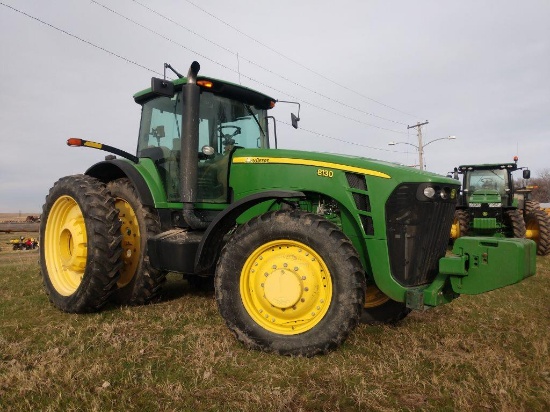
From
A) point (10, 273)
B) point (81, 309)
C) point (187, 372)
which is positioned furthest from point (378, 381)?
point (10, 273)

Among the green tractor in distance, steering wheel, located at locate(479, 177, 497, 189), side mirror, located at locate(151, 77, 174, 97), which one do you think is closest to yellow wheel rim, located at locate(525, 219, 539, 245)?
the green tractor in distance

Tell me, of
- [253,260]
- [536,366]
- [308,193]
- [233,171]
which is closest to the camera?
[536,366]

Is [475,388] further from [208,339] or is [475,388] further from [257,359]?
[208,339]

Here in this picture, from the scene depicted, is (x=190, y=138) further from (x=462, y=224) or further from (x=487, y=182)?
(x=487, y=182)

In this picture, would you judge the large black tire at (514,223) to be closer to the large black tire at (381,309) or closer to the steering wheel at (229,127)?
the large black tire at (381,309)

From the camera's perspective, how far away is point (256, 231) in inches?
131

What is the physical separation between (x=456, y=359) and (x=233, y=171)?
2.49 m

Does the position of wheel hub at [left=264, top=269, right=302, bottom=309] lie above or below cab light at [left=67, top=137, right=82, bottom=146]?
below

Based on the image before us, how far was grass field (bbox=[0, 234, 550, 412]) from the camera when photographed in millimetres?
2413

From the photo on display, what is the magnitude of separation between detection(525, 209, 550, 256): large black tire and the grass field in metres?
7.86

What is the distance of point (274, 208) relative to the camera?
3.91 m

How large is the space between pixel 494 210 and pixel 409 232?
8.86m

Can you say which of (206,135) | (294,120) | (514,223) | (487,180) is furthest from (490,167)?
(206,135)

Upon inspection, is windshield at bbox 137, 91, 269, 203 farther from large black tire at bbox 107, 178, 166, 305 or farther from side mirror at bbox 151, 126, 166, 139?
large black tire at bbox 107, 178, 166, 305
